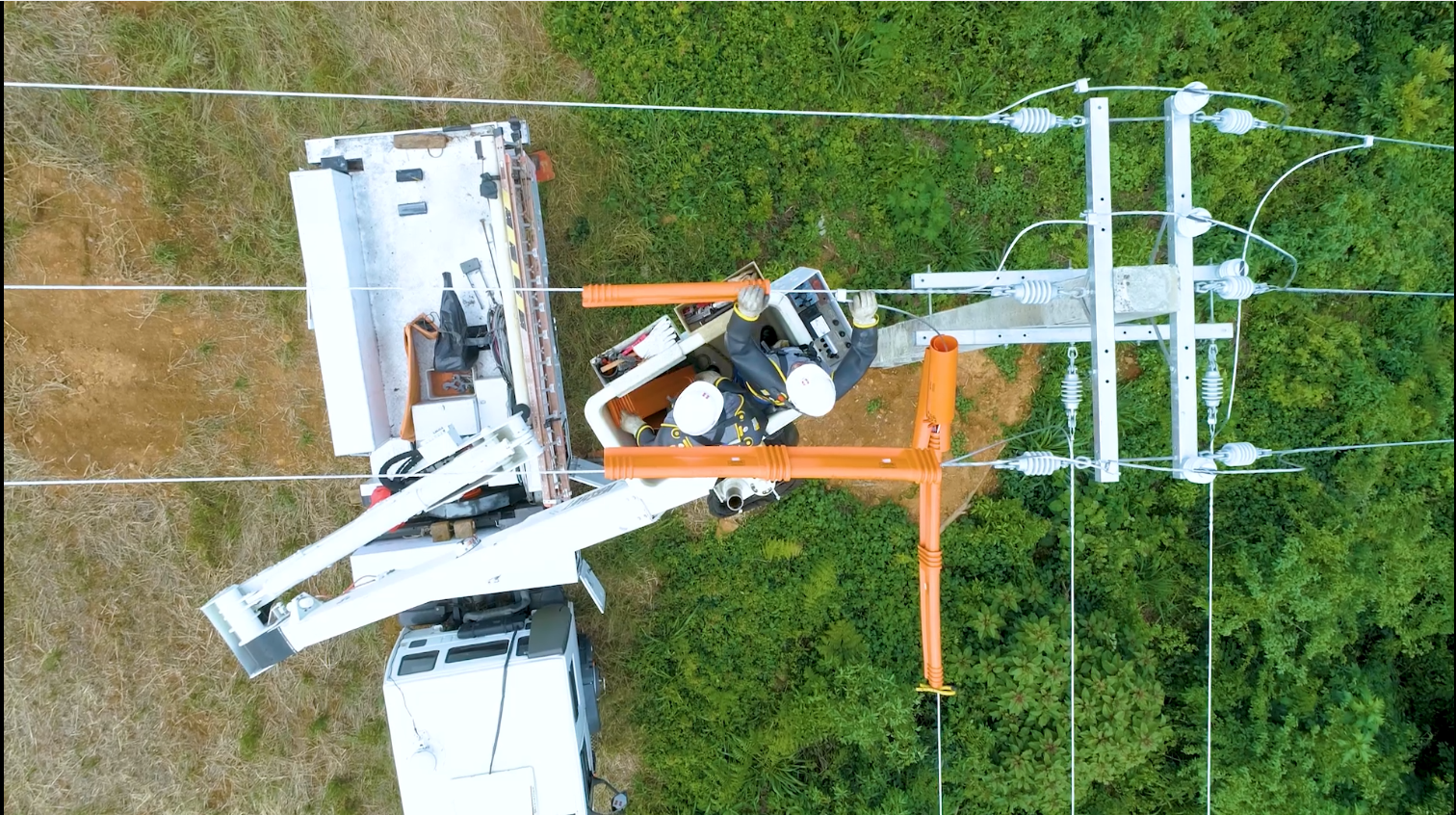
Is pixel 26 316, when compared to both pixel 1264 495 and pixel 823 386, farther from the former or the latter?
pixel 1264 495

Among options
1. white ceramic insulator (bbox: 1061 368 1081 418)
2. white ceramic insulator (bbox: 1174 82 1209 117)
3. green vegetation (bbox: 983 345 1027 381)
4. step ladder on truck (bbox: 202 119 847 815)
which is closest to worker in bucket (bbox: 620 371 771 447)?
step ladder on truck (bbox: 202 119 847 815)

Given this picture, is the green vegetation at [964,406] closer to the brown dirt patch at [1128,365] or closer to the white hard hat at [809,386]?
the brown dirt patch at [1128,365]

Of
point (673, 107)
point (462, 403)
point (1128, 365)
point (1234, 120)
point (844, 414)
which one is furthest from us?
point (1128, 365)

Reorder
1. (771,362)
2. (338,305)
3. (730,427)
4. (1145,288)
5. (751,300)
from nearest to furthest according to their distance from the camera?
(1145,288) → (751,300) → (730,427) → (771,362) → (338,305)

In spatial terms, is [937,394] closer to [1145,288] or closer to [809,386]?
[809,386]

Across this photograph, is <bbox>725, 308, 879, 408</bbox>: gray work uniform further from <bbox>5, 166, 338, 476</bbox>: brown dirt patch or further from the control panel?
<bbox>5, 166, 338, 476</bbox>: brown dirt patch

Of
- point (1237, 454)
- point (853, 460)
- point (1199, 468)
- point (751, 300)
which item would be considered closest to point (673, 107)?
point (751, 300)

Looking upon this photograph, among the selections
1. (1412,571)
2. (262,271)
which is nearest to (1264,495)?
(1412,571)
